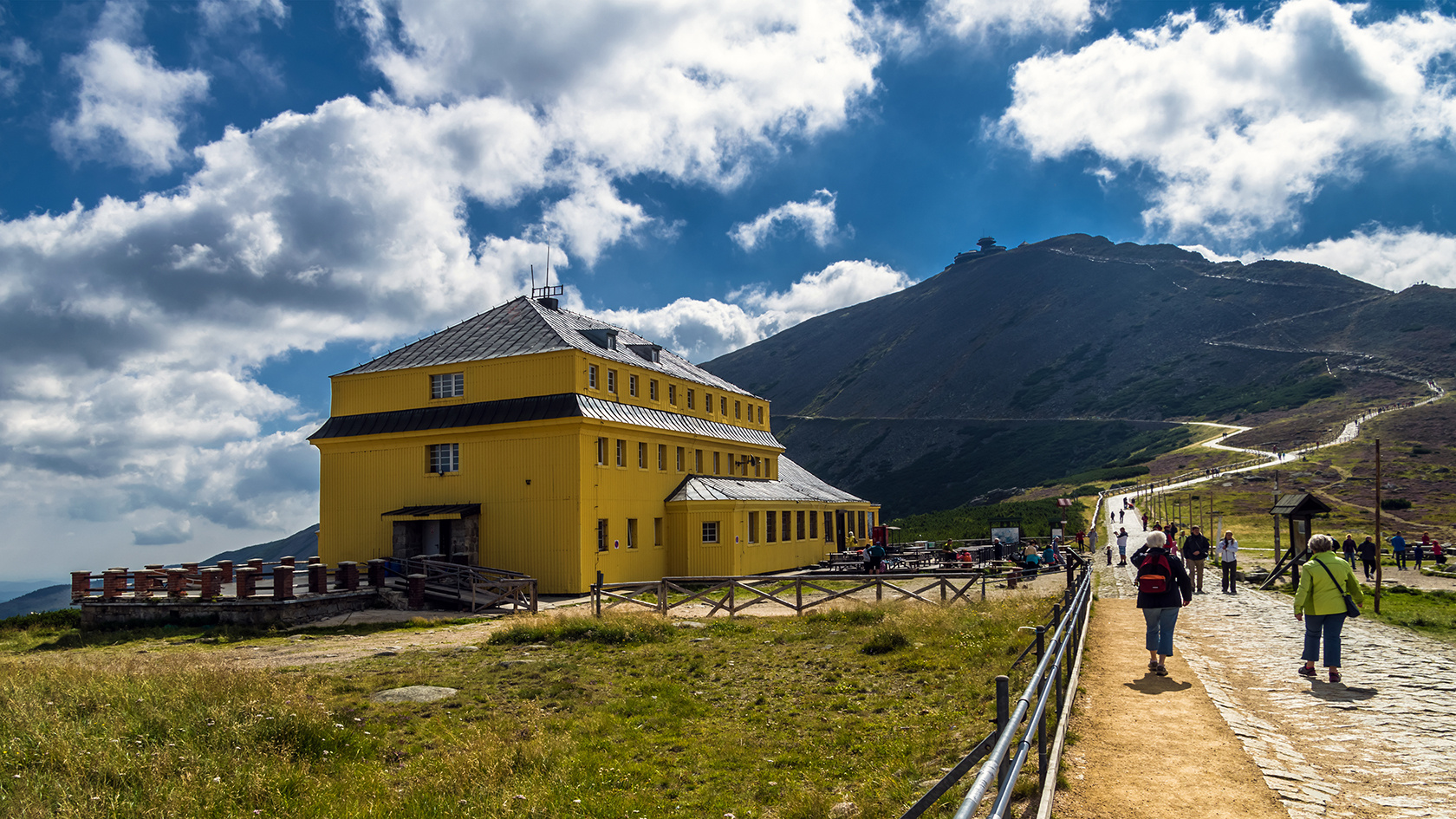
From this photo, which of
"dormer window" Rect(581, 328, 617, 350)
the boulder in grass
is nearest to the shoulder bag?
the boulder in grass

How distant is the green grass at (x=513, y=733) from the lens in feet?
25.1

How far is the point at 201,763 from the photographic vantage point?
8328 millimetres

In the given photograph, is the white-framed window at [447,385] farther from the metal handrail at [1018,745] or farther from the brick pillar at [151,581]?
the metal handrail at [1018,745]

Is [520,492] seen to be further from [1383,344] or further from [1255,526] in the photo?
[1383,344]

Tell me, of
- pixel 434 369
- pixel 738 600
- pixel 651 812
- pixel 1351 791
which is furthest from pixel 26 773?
pixel 434 369

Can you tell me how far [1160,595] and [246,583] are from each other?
2336 cm

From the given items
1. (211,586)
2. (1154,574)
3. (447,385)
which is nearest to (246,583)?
(211,586)

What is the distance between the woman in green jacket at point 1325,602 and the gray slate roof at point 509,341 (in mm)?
24610

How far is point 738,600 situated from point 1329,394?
129m

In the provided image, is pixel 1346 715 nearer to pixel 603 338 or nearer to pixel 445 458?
pixel 445 458

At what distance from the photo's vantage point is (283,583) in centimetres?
2461

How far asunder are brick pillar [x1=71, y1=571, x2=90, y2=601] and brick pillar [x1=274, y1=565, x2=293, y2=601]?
646cm

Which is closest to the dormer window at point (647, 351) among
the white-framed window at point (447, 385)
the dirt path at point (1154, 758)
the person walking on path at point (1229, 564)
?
the white-framed window at point (447, 385)

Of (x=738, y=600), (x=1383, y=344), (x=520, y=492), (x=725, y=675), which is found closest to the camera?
(x=725, y=675)
